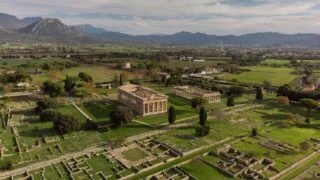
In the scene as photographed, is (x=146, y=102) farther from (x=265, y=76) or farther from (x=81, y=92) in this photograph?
(x=265, y=76)

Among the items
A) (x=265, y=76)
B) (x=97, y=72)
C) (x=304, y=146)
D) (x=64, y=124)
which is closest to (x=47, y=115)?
(x=64, y=124)

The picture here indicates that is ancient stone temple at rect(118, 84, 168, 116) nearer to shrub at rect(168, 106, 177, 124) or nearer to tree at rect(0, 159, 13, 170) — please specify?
shrub at rect(168, 106, 177, 124)

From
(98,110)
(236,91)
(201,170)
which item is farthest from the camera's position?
(236,91)

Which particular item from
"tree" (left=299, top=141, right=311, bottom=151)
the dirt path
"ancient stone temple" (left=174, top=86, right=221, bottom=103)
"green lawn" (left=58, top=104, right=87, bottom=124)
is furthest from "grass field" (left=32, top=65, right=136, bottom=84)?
the dirt path

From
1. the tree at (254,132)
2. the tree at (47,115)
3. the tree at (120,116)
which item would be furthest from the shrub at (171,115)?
the tree at (47,115)

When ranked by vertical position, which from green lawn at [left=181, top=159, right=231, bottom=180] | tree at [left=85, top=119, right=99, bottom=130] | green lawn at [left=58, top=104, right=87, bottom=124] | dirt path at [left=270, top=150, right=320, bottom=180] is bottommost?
green lawn at [left=181, top=159, right=231, bottom=180]

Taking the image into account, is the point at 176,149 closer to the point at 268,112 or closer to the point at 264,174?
the point at 264,174

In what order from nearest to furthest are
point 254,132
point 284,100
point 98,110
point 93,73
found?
point 254,132 < point 98,110 < point 284,100 < point 93,73
